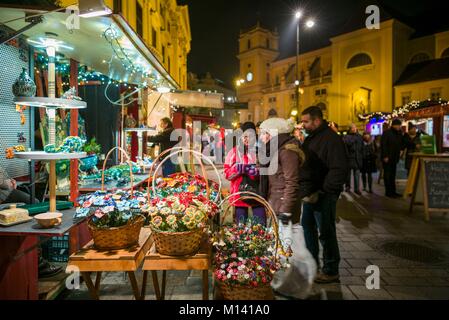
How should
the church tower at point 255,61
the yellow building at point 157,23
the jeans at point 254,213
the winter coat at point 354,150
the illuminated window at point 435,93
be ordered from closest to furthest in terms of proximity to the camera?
the jeans at point 254,213, the winter coat at point 354,150, the yellow building at point 157,23, the illuminated window at point 435,93, the church tower at point 255,61

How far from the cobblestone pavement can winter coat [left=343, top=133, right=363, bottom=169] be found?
7.07ft

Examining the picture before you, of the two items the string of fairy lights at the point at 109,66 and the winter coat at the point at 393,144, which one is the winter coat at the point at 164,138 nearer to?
the string of fairy lights at the point at 109,66

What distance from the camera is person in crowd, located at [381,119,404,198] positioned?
939 cm

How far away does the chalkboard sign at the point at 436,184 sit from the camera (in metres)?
6.95

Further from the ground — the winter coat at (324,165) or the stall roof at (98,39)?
the stall roof at (98,39)

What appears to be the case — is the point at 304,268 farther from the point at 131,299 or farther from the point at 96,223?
the point at 96,223

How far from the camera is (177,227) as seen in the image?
8.38ft

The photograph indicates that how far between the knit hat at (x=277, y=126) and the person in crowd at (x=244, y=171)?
638 millimetres

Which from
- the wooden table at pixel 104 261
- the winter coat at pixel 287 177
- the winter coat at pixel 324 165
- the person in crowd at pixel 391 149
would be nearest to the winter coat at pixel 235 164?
the winter coat at pixel 287 177

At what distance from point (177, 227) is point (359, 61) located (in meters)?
36.4

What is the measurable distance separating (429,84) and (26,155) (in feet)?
103

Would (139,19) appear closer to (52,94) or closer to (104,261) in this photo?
(52,94)

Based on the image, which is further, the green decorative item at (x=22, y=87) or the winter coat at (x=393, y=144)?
the winter coat at (x=393, y=144)

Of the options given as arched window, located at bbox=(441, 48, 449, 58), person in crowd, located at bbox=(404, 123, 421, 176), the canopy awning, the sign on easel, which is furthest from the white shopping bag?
arched window, located at bbox=(441, 48, 449, 58)
